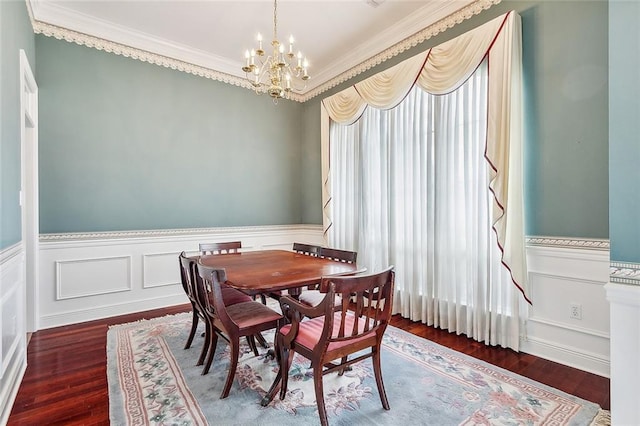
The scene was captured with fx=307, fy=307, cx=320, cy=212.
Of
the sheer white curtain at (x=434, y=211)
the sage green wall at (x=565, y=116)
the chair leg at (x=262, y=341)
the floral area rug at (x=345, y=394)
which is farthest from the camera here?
the sheer white curtain at (x=434, y=211)

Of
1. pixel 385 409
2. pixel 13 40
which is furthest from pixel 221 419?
pixel 13 40

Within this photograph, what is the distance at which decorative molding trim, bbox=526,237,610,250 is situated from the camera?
2148 mm

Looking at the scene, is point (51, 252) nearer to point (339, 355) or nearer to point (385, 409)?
point (339, 355)

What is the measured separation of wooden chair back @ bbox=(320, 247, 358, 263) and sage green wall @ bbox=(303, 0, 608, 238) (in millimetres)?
1436

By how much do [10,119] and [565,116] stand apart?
3.93 metres

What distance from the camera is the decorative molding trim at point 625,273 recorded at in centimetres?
145

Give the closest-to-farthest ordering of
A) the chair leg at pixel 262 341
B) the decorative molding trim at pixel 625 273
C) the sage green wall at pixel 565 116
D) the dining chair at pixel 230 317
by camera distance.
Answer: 1. the decorative molding trim at pixel 625 273
2. the dining chair at pixel 230 317
3. the sage green wall at pixel 565 116
4. the chair leg at pixel 262 341

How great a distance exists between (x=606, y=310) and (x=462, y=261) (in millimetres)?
1019

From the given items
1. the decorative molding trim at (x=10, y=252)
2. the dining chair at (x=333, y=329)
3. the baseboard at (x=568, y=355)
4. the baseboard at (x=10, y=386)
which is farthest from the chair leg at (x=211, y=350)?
the baseboard at (x=568, y=355)

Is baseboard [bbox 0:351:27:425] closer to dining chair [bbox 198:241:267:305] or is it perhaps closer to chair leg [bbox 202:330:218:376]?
chair leg [bbox 202:330:218:376]

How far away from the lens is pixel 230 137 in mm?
4348

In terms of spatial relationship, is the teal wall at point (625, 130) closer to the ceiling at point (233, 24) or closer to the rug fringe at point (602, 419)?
the rug fringe at point (602, 419)

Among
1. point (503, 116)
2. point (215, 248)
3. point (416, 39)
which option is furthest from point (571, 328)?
point (215, 248)

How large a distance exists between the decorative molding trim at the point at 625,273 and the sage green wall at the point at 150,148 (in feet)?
12.9
